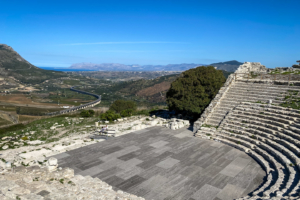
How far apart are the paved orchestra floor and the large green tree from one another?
18.0 ft

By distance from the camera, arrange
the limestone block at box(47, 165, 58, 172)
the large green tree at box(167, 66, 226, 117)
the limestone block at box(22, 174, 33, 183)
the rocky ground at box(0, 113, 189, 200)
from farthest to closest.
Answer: the large green tree at box(167, 66, 226, 117), the limestone block at box(47, 165, 58, 172), the limestone block at box(22, 174, 33, 183), the rocky ground at box(0, 113, 189, 200)

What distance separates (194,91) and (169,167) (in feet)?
37.0

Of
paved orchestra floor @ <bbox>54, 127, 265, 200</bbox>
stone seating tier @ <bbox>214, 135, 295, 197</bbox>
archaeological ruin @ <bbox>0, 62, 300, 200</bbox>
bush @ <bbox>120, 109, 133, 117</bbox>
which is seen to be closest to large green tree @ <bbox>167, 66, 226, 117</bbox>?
archaeological ruin @ <bbox>0, 62, 300, 200</bbox>

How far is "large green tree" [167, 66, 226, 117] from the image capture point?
A: 2034 centimetres

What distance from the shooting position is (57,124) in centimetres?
2275

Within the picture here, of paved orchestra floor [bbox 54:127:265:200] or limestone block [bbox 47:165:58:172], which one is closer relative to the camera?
paved orchestra floor [bbox 54:127:265:200]

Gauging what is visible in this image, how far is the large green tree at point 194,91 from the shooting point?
2034cm

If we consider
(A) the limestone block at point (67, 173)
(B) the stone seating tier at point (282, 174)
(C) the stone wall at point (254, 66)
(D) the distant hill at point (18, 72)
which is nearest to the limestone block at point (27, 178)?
(A) the limestone block at point (67, 173)

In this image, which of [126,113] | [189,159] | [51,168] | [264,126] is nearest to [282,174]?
[189,159]

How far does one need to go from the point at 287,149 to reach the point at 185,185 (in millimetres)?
6142

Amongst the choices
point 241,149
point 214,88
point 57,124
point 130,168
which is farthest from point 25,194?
point 214,88

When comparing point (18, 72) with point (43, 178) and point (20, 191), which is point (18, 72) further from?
point (20, 191)

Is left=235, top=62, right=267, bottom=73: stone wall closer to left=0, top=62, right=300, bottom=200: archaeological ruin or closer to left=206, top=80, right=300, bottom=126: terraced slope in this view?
left=206, top=80, right=300, bottom=126: terraced slope

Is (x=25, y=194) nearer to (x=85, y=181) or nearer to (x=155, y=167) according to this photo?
(x=85, y=181)
